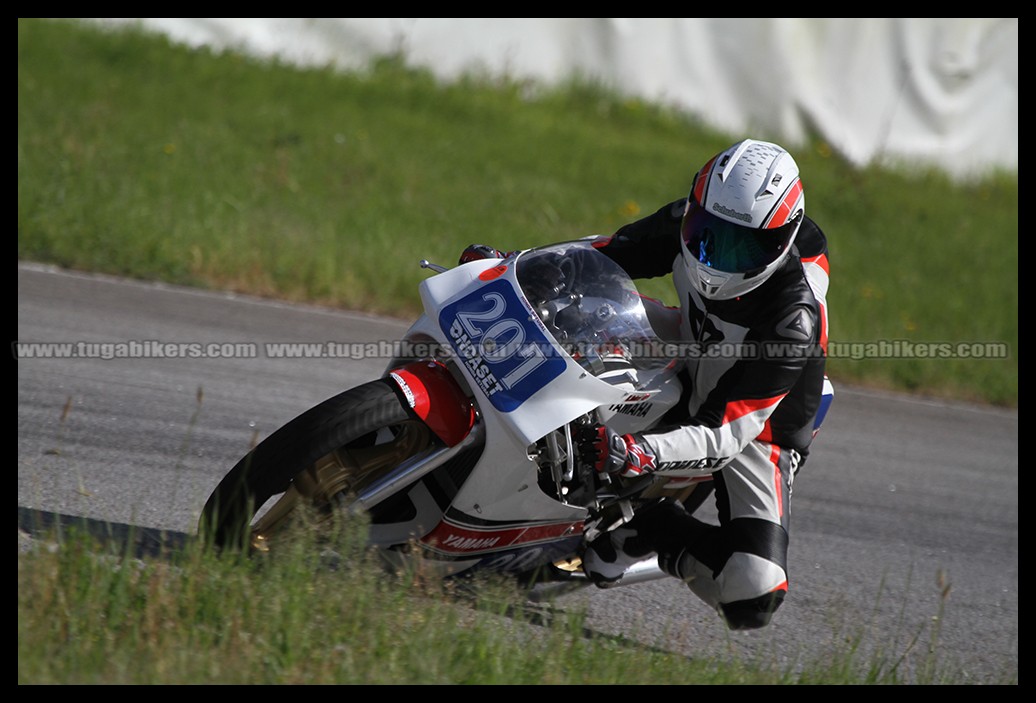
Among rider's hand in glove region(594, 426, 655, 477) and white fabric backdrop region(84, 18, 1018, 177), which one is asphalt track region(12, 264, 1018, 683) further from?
white fabric backdrop region(84, 18, 1018, 177)

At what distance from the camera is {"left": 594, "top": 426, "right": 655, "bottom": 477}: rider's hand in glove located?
336cm

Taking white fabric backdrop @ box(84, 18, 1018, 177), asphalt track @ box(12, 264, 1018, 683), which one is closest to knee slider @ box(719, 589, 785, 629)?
asphalt track @ box(12, 264, 1018, 683)

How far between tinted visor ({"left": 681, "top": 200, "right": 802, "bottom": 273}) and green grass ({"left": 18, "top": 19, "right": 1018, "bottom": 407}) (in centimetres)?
465

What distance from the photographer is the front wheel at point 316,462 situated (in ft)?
A: 10.8

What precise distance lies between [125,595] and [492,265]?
1585 mm

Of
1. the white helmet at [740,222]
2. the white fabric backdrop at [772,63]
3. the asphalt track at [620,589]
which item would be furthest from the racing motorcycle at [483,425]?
the white fabric backdrop at [772,63]

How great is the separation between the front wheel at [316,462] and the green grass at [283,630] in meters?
0.14

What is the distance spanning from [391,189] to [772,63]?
4877 millimetres

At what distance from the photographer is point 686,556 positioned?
4012 millimetres

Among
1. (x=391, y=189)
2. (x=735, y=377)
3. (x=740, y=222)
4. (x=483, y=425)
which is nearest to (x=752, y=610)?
(x=735, y=377)

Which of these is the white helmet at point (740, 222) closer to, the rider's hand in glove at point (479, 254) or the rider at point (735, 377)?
the rider at point (735, 377)

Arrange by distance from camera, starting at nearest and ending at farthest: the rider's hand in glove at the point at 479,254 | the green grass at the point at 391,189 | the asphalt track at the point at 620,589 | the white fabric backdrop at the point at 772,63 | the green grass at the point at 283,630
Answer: the green grass at the point at 283,630
the rider's hand in glove at the point at 479,254
the asphalt track at the point at 620,589
the green grass at the point at 391,189
the white fabric backdrop at the point at 772,63
